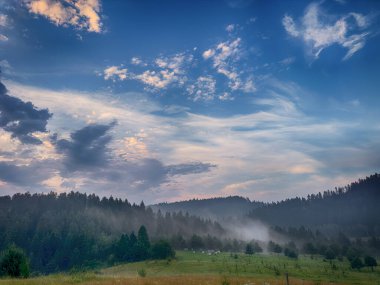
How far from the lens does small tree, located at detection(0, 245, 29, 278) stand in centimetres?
Result: 3714

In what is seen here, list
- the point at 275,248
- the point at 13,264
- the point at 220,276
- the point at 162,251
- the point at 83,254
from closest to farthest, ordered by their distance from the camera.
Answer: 1. the point at 220,276
2. the point at 13,264
3. the point at 162,251
4. the point at 275,248
5. the point at 83,254

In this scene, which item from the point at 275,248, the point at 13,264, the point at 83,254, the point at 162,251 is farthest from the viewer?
the point at 83,254

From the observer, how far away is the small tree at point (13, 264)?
122ft

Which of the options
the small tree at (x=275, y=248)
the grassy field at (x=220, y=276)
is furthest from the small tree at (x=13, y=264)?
the small tree at (x=275, y=248)

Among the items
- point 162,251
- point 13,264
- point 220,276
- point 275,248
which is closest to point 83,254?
point 162,251

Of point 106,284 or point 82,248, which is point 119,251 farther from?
point 106,284

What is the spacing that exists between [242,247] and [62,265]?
105 meters

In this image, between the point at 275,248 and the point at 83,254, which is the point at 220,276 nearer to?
the point at 275,248

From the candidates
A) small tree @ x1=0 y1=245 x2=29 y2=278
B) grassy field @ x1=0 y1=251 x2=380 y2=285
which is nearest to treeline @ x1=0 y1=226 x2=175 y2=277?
small tree @ x1=0 y1=245 x2=29 y2=278

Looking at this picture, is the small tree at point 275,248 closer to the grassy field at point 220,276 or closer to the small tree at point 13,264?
the grassy field at point 220,276

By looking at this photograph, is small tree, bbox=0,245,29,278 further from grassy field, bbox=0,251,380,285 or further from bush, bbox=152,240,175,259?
bush, bbox=152,240,175,259

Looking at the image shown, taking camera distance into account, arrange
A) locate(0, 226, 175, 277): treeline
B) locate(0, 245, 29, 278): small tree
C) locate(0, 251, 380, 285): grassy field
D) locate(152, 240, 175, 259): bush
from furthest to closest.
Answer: locate(152, 240, 175, 259): bush < locate(0, 226, 175, 277): treeline < locate(0, 245, 29, 278): small tree < locate(0, 251, 380, 285): grassy field

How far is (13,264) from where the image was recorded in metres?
37.4

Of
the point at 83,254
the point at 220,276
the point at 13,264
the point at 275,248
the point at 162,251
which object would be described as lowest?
the point at 83,254
